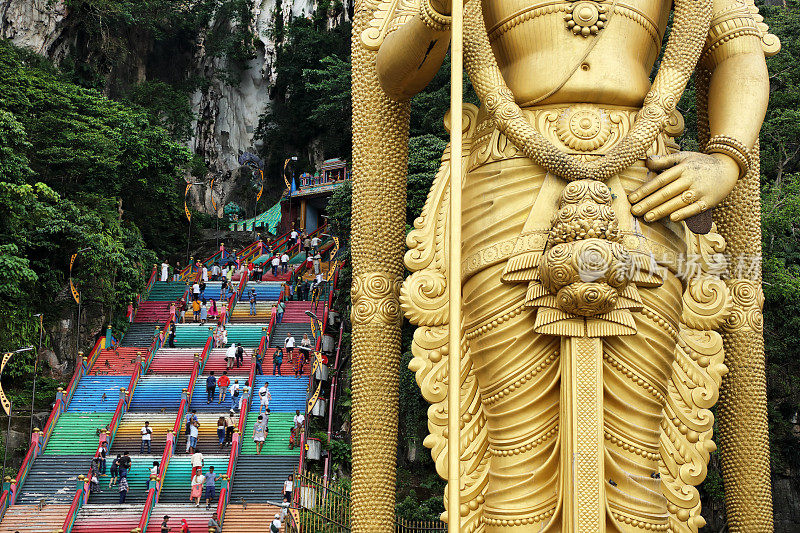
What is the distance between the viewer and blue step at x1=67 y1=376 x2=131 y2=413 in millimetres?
18922

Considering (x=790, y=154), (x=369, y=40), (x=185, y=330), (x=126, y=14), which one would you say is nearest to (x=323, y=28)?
(x=126, y=14)

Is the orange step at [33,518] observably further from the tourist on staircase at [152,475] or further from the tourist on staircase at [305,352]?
the tourist on staircase at [305,352]

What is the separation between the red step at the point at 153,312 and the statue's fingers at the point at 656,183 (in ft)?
66.9

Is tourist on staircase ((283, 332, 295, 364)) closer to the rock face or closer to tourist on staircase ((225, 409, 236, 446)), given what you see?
tourist on staircase ((225, 409, 236, 446))

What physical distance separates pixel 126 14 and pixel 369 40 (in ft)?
90.1

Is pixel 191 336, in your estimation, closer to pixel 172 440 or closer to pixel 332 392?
pixel 332 392

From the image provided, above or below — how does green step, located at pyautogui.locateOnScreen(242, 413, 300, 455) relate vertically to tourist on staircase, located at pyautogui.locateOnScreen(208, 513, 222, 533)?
above

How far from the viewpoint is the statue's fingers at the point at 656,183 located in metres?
4.79

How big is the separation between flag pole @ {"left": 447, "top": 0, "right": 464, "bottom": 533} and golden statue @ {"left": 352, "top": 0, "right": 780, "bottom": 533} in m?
0.01

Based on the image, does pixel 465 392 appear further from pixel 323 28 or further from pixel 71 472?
pixel 323 28

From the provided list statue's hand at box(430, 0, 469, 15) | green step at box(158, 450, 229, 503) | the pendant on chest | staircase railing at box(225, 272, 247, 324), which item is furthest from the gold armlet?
staircase railing at box(225, 272, 247, 324)

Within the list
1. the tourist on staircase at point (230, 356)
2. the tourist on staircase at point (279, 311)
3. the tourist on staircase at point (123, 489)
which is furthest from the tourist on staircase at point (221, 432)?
the tourist on staircase at point (279, 311)

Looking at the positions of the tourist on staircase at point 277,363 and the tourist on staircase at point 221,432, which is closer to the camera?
the tourist on staircase at point 221,432

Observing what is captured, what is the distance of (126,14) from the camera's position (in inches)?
1214
